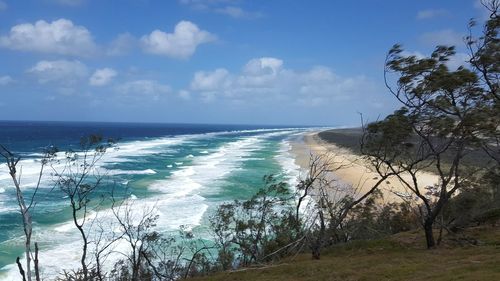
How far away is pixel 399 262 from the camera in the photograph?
13.9 meters

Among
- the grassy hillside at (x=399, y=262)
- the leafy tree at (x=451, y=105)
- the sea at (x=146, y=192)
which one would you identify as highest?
the leafy tree at (x=451, y=105)

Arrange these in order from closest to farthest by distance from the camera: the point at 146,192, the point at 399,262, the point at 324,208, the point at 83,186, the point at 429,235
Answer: the point at 399,262 → the point at 429,235 → the point at 83,186 → the point at 324,208 → the point at 146,192

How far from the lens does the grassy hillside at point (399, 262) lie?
11.8 meters

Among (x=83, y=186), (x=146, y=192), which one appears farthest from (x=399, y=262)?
(x=146, y=192)

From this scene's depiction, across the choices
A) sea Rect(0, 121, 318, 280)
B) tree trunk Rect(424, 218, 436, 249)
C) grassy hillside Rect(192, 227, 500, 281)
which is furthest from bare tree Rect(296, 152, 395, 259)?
sea Rect(0, 121, 318, 280)

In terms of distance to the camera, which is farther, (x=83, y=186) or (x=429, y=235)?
(x=83, y=186)

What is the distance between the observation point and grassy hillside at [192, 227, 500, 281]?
11.8m

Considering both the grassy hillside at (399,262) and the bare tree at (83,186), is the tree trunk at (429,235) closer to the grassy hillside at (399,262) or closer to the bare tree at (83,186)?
the grassy hillside at (399,262)

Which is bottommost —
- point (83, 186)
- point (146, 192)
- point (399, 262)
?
point (146, 192)

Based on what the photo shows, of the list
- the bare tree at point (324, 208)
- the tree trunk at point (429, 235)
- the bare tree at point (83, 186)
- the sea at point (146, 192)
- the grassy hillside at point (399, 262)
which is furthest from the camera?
the sea at point (146, 192)

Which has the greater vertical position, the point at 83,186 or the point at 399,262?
the point at 83,186

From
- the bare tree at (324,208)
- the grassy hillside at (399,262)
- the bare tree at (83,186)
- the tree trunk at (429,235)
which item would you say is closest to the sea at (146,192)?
the bare tree at (83,186)

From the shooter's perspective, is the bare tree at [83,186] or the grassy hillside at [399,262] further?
the bare tree at [83,186]

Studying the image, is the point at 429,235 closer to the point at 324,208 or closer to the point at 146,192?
the point at 324,208
